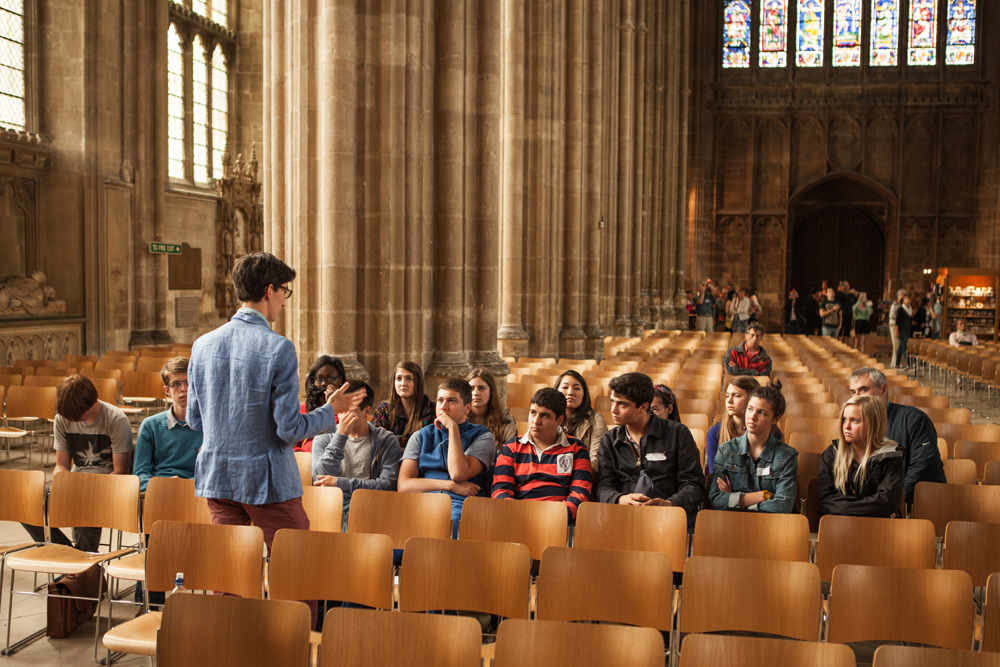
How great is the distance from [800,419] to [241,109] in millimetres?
18819

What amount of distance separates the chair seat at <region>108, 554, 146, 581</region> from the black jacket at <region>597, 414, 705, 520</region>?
2.40 meters

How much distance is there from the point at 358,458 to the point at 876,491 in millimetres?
2899

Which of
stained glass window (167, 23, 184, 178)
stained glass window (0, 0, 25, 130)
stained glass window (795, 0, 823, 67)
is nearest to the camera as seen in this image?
stained glass window (0, 0, 25, 130)

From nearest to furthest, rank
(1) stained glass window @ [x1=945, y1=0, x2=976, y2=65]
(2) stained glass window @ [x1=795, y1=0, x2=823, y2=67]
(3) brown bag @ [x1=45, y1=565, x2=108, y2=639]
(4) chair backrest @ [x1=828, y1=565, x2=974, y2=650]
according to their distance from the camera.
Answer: (4) chair backrest @ [x1=828, y1=565, x2=974, y2=650]
(3) brown bag @ [x1=45, y1=565, x2=108, y2=639]
(1) stained glass window @ [x1=945, y1=0, x2=976, y2=65]
(2) stained glass window @ [x1=795, y1=0, x2=823, y2=67]

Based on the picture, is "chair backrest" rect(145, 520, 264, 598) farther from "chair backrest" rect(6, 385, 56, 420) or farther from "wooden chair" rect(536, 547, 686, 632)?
"chair backrest" rect(6, 385, 56, 420)

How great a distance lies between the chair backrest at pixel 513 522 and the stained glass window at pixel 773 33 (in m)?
30.1

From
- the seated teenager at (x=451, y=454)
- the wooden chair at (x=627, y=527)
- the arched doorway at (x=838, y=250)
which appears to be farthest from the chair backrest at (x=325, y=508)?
the arched doorway at (x=838, y=250)

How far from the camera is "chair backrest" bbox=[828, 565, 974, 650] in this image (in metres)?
3.54

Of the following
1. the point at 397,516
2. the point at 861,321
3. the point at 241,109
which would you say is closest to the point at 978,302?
the point at 861,321

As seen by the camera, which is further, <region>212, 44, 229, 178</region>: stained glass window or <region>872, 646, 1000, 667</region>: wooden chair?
<region>212, 44, 229, 178</region>: stained glass window

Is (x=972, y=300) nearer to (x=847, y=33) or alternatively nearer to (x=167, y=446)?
(x=847, y=33)

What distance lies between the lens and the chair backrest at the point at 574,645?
2982mm

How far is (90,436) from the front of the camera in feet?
18.3

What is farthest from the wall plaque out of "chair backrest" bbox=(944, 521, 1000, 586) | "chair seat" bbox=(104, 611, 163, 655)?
"chair backrest" bbox=(944, 521, 1000, 586)
